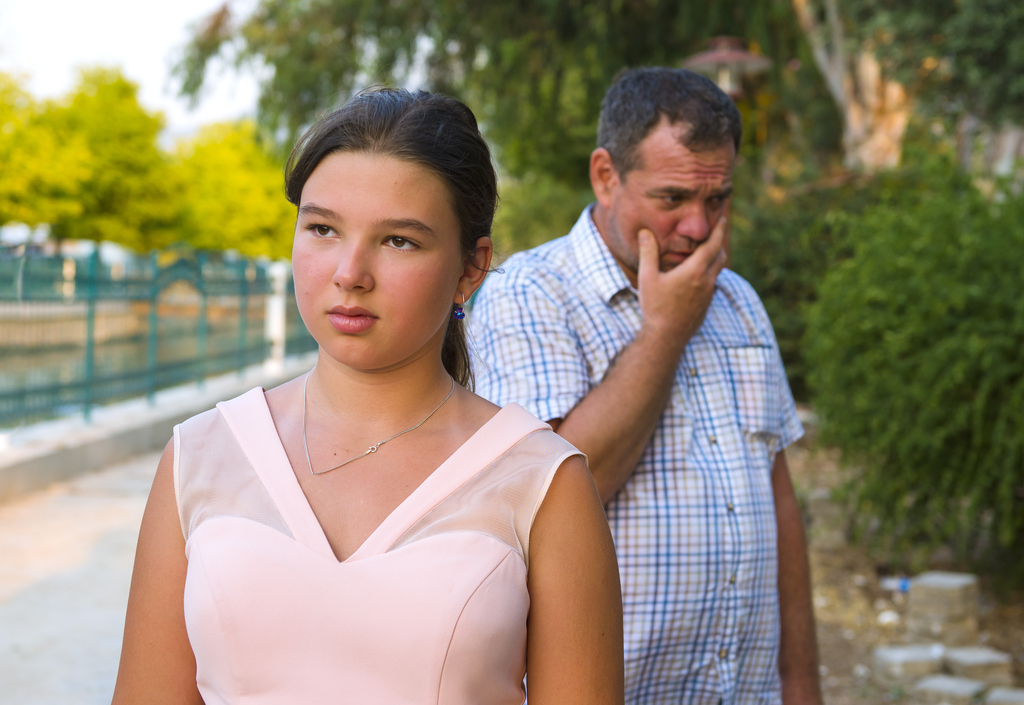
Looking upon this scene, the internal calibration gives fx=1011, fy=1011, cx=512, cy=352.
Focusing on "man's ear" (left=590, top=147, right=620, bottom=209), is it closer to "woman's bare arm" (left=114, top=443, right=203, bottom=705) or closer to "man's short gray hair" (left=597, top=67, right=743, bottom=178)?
"man's short gray hair" (left=597, top=67, right=743, bottom=178)

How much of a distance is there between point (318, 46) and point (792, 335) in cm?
749

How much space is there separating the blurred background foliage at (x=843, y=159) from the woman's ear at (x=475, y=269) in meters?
0.34

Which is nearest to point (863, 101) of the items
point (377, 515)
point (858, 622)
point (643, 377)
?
point (858, 622)

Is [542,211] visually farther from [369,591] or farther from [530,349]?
[369,591]

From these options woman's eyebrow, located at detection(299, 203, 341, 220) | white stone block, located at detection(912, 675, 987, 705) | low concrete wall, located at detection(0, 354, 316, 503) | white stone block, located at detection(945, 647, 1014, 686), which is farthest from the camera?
low concrete wall, located at detection(0, 354, 316, 503)

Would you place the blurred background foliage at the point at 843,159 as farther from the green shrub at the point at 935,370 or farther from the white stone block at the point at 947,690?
the white stone block at the point at 947,690

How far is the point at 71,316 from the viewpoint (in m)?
8.60

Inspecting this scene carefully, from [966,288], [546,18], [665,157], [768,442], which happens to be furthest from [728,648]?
[546,18]

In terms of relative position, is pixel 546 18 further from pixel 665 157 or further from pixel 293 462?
pixel 293 462

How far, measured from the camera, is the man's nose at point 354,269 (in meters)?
1.34

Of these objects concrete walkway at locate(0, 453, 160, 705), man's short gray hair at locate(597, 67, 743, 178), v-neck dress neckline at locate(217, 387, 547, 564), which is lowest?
concrete walkway at locate(0, 453, 160, 705)

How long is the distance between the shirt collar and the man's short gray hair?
0.16 metres

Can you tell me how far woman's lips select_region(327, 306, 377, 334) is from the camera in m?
1.37

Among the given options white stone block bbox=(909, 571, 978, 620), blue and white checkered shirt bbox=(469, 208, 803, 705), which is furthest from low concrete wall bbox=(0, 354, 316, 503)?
blue and white checkered shirt bbox=(469, 208, 803, 705)
